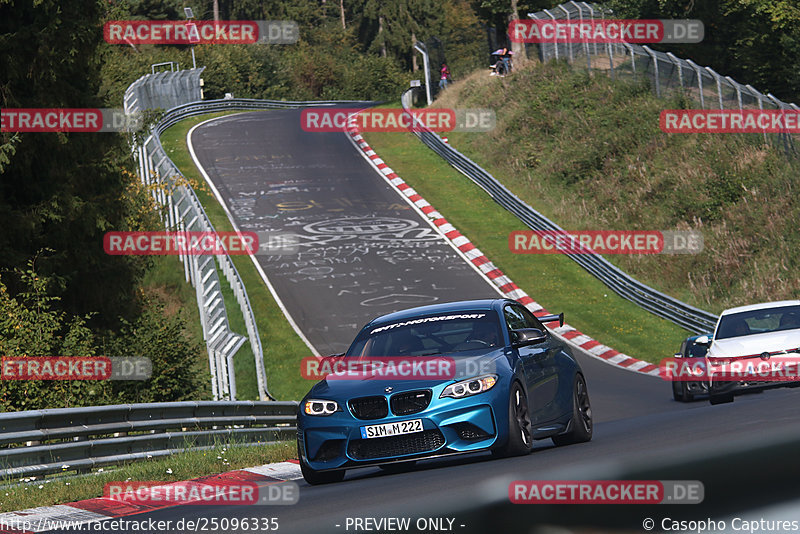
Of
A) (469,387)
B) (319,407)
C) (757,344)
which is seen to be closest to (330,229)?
(757,344)

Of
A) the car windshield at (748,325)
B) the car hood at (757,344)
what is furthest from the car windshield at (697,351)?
the car hood at (757,344)

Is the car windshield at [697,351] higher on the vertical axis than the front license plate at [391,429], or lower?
lower

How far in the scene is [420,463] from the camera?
1073 cm

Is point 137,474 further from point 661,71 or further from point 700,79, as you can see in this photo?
point 661,71

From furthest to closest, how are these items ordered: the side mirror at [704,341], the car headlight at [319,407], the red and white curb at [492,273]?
1. the red and white curb at [492,273]
2. the side mirror at [704,341]
3. the car headlight at [319,407]

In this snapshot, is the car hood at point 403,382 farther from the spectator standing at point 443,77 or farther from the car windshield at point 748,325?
the spectator standing at point 443,77

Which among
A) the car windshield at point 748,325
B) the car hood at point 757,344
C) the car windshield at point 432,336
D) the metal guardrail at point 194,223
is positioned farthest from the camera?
the metal guardrail at point 194,223

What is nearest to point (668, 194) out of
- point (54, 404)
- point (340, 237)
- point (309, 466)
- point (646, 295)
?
point (646, 295)

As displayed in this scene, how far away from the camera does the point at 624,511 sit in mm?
2314

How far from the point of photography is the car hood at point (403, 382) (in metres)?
8.97

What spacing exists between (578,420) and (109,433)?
5.01 metres

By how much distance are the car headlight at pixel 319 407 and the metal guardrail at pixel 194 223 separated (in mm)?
9862

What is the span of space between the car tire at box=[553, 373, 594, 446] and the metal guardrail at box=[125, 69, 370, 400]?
924cm

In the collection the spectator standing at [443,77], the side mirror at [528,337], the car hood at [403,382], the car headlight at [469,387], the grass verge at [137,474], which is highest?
the spectator standing at [443,77]
